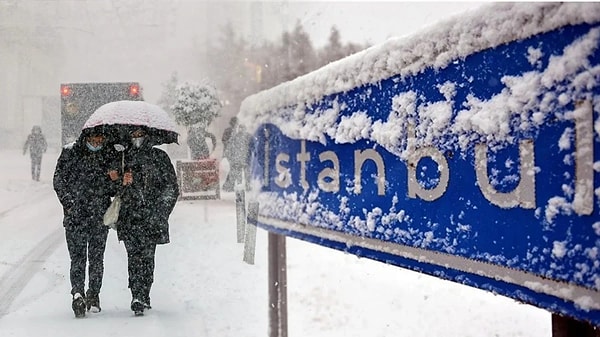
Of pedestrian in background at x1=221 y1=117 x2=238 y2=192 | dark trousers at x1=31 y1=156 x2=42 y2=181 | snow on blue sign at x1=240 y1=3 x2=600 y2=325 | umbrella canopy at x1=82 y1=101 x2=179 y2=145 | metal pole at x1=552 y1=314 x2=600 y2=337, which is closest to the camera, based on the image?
snow on blue sign at x1=240 y1=3 x2=600 y2=325

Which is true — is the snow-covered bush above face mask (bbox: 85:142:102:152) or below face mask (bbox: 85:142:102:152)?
above

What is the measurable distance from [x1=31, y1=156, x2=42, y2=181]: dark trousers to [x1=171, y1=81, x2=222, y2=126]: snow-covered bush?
1.32ft

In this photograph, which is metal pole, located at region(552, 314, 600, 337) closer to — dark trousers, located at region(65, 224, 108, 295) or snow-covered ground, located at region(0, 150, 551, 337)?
snow-covered ground, located at region(0, 150, 551, 337)

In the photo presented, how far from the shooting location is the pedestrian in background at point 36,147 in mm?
1431

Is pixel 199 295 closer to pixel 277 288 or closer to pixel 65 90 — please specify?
pixel 277 288

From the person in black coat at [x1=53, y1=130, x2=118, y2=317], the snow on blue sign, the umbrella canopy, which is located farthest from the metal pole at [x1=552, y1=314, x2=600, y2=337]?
the person in black coat at [x1=53, y1=130, x2=118, y2=317]

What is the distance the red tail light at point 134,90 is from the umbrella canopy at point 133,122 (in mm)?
95

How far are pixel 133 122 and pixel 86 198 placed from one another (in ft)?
0.84

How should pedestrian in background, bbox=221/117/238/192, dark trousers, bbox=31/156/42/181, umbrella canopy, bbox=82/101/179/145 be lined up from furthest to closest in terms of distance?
pedestrian in background, bbox=221/117/238/192 < dark trousers, bbox=31/156/42/181 < umbrella canopy, bbox=82/101/179/145

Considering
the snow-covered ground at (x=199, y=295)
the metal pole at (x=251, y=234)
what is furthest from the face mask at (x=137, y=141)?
the metal pole at (x=251, y=234)

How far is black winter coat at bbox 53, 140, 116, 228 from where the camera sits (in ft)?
4.42

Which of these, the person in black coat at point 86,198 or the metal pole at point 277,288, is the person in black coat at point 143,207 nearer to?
the person in black coat at point 86,198

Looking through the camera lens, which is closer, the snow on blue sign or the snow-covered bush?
the snow on blue sign

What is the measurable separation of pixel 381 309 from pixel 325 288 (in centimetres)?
61
